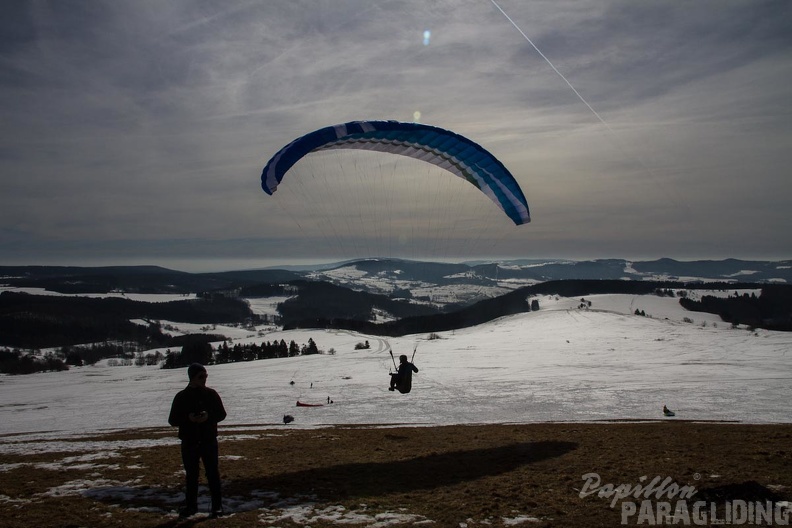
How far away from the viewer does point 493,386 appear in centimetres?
5353

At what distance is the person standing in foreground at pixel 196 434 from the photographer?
7.48m

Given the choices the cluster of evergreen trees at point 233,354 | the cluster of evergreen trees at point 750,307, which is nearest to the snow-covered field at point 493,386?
the cluster of evergreen trees at point 233,354

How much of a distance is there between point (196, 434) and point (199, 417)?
0.31 metres

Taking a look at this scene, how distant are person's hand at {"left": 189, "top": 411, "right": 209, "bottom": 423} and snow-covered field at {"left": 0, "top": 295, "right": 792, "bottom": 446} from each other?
14911 mm

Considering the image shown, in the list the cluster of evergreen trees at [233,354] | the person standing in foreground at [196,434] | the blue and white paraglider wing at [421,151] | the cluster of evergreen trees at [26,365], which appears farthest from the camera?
the cluster of evergreen trees at [26,365]

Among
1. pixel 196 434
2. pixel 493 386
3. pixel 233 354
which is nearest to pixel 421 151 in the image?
pixel 196 434

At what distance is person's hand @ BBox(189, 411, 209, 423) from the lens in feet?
24.8

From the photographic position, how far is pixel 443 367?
3125 inches

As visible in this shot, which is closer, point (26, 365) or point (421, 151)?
point (421, 151)

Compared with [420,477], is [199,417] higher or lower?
higher

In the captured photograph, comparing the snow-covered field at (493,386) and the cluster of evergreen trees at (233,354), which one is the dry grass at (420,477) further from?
the cluster of evergreen trees at (233,354)

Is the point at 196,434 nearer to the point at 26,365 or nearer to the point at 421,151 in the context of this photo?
the point at 421,151

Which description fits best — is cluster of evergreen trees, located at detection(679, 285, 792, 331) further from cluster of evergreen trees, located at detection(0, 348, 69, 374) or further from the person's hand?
cluster of evergreen trees, located at detection(0, 348, 69, 374)

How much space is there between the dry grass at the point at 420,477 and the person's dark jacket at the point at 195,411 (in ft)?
4.17
